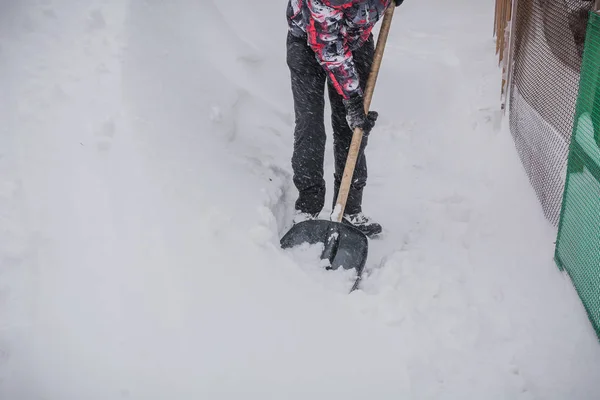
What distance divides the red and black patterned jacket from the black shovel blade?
2.24 ft

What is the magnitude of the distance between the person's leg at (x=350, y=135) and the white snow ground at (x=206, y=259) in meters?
0.32

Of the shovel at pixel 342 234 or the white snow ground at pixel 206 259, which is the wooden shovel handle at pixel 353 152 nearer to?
the shovel at pixel 342 234

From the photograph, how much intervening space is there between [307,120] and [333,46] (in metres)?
0.47

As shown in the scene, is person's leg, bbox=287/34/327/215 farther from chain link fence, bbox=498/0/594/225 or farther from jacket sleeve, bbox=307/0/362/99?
chain link fence, bbox=498/0/594/225

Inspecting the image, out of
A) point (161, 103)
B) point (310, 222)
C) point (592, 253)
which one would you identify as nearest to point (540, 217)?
point (592, 253)

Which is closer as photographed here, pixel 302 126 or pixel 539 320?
pixel 539 320

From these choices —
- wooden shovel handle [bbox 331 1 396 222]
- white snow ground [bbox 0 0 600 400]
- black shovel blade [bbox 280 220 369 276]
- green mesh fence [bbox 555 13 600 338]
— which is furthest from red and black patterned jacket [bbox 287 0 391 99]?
green mesh fence [bbox 555 13 600 338]

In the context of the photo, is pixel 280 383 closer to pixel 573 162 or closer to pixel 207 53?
pixel 573 162

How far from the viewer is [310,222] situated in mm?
2932

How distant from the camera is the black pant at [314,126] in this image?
296 cm

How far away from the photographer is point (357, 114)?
287cm

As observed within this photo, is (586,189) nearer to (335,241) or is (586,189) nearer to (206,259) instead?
(335,241)

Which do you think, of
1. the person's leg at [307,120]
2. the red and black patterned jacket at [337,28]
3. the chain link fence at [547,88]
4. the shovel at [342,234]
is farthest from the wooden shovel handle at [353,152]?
the chain link fence at [547,88]

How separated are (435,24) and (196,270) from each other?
4948 millimetres
